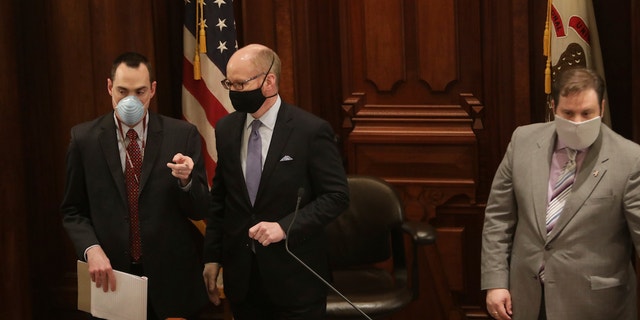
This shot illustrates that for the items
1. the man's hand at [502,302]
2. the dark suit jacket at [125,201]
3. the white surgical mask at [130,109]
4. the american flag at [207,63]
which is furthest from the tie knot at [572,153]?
the american flag at [207,63]

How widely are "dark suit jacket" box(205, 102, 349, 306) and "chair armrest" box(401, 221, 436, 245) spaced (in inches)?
25.6

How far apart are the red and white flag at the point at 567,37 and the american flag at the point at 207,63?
1521mm

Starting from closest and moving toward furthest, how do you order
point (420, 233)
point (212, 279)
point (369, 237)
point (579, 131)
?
point (579, 131)
point (212, 279)
point (420, 233)
point (369, 237)

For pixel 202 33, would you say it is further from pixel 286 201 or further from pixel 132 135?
pixel 286 201

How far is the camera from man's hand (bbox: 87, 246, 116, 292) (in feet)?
11.9

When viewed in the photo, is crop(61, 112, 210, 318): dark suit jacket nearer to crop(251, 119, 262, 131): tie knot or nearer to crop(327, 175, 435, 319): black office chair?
crop(251, 119, 262, 131): tie knot

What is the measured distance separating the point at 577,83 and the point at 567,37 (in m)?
1.47

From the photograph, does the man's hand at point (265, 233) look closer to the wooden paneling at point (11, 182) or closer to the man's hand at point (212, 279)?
the man's hand at point (212, 279)

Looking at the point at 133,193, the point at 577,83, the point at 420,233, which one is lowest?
the point at 420,233

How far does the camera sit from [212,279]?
12.2ft

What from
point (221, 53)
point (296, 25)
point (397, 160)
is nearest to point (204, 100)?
point (221, 53)

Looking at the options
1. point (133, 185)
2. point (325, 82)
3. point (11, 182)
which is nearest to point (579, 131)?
point (133, 185)

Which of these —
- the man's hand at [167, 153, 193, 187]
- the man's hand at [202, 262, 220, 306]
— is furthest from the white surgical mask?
the man's hand at [202, 262, 220, 306]

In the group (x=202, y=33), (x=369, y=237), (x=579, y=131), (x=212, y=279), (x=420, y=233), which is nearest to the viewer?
(x=579, y=131)
